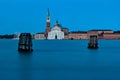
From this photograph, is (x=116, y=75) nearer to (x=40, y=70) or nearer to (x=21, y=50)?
(x=40, y=70)

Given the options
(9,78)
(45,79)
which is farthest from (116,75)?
(9,78)

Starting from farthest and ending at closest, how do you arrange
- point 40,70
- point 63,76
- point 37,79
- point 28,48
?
point 28,48
point 40,70
point 63,76
point 37,79

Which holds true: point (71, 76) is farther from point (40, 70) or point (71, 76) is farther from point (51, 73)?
point (40, 70)

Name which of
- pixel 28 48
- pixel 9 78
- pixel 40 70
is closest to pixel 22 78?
pixel 9 78

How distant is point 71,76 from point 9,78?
179 inches

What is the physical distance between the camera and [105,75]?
33.3 meters

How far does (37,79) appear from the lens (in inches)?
1208

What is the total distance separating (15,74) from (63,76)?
11.9 feet

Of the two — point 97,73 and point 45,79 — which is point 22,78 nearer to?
point 45,79

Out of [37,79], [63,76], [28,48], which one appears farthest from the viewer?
[28,48]

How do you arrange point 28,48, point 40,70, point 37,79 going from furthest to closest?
point 28,48
point 40,70
point 37,79

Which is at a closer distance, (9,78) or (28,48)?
(9,78)

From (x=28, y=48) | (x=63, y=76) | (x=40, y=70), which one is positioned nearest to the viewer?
(x=63, y=76)

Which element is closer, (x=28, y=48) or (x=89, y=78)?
(x=89, y=78)
